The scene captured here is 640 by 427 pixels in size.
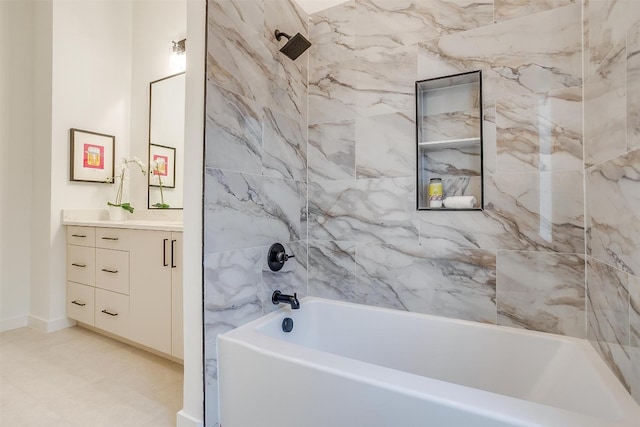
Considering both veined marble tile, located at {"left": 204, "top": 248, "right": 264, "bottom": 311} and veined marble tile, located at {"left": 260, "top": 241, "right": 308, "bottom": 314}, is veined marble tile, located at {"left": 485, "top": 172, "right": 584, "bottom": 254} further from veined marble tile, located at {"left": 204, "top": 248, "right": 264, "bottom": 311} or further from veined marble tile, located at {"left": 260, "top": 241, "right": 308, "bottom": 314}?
veined marble tile, located at {"left": 204, "top": 248, "right": 264, "bottom": 311}

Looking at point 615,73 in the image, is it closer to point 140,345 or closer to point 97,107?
point 140,345

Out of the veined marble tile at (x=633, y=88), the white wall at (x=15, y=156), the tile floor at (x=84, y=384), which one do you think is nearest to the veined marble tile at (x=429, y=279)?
the veined marble tile at (x=633, y=88)

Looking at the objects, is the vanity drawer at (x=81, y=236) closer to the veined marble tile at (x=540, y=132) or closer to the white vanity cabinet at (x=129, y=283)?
the white vanity cabinet at (x=129, y=283)

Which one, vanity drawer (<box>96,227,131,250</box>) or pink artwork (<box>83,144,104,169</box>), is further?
pink artwork (<box>83,144,104,169</box>)

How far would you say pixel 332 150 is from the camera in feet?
6.72

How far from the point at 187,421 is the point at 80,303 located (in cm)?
182

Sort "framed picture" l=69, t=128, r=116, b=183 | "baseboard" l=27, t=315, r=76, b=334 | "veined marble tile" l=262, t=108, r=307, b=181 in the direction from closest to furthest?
"veined marble tile" l=262, t=108, r=307, b=181 → "baseboard" l=27, t=315, r=76, b=334 → "framed picture" l=69, t=128, r=116, b=183

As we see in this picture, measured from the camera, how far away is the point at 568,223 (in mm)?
1451

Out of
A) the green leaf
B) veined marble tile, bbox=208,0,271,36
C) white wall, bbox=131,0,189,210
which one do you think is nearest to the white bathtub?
veined marble tile, bbox=208,0,271,36

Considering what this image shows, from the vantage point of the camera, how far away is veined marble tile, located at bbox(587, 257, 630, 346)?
1.01 m

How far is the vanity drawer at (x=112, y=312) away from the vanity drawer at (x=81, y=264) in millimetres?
174

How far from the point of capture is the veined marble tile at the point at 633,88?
0.92m

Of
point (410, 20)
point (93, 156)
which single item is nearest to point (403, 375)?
point (410, 20)

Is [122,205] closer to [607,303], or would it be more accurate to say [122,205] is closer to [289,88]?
[289,88]
